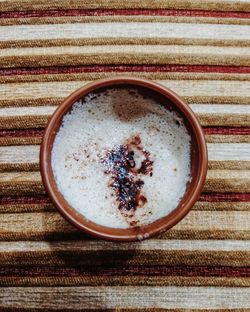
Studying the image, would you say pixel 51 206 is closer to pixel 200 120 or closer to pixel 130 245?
pixel 130 245

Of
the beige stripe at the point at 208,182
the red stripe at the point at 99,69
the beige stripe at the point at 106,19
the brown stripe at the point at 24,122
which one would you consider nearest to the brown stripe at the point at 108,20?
the beige stripe at the point at 106,19

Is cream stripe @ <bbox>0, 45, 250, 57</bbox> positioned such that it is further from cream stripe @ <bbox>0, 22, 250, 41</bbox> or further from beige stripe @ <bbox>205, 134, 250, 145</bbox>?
beige stripe @ <bbox>205, 134, 250, 145</bbox>

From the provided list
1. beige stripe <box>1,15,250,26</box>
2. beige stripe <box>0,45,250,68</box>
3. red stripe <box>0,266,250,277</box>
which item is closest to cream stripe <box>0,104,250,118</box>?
beige stripe <box>0,45,250,68</box>

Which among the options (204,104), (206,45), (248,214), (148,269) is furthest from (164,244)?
(206,45)

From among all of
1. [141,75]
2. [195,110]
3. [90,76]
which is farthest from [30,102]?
[195,110]

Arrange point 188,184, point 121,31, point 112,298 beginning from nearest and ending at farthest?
point 188,184
point 112,298
point 121,31

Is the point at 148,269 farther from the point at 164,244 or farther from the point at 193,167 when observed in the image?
the point at 193,167
